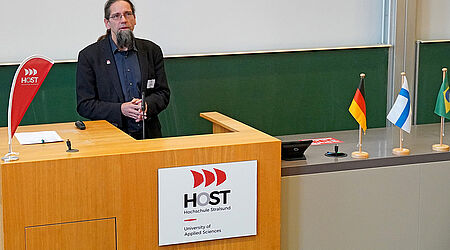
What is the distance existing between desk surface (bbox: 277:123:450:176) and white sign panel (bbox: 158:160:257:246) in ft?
0.94

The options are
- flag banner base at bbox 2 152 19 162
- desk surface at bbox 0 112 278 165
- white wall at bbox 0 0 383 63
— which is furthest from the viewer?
white wall at bbox 0 0 383 63

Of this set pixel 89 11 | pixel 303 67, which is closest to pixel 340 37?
pixel 303 67

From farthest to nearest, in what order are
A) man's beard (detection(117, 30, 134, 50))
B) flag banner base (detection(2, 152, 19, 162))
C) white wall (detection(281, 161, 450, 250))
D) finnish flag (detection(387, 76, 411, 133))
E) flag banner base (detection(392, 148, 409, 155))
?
1. man's beard (detection(117, 30, 134, 50))
2. finnish flag (detection(387, 76, 411, 133))
3. flag banner base (detection(392, 148, 409, 155))
4. white wall (detection(281, 161, 450, 250))
5. flag banner base (detection(2, 152, 19, 162))

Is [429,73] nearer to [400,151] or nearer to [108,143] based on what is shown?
[400,151]

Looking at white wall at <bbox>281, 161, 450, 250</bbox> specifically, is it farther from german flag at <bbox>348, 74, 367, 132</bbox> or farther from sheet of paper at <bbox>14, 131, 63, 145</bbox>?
sheet of paper at <bbox>14, 131, 63, 145</bbox>

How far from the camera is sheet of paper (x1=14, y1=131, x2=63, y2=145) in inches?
141

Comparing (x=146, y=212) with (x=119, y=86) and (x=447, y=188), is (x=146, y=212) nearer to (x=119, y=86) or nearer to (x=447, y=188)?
(x=119, y=86)

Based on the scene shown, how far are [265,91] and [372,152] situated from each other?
2479 mm

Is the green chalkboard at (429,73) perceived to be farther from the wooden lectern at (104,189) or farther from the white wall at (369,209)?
the wooden lectern at (104,189)

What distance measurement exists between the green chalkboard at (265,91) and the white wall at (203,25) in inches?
4.5

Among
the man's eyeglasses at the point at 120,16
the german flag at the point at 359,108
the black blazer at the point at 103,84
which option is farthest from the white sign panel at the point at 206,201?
the man's eyeglasses at the point at 120,16

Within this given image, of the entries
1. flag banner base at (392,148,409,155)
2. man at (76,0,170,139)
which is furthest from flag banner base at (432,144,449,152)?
man at (76,0,170,139)

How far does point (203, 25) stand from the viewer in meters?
6.16

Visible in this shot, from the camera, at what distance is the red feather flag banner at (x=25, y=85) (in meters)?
3.33
